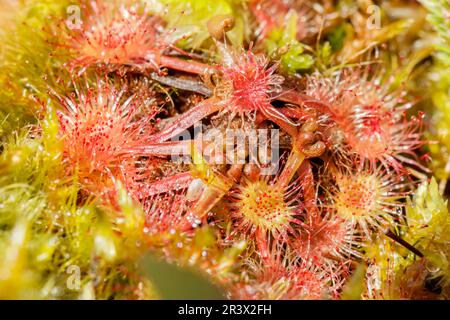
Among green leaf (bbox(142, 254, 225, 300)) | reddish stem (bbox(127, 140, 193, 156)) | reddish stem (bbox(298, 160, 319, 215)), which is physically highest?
reddish stem (bbox(127, 140, 193, 156))

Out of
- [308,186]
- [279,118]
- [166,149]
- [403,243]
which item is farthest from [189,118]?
[403,243]

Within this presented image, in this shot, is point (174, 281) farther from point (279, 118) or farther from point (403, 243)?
point (403, 243)

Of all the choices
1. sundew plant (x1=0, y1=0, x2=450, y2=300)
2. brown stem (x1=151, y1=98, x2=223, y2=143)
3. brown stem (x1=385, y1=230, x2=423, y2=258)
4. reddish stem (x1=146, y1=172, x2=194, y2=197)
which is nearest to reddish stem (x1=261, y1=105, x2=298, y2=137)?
sundew plant (x1=0, y1=0, x2=450, y2=300)

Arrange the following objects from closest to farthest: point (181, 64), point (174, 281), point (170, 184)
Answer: point (174, 281) → point (170, 184) → point (181, 64)

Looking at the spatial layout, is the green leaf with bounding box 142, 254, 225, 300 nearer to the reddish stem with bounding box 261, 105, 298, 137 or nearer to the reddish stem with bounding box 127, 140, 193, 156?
the reddish stem with bounding box 127, 140, 193, 156

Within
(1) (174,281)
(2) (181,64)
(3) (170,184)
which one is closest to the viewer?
(1) (174,281)

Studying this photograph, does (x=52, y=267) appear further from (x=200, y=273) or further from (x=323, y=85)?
(x=323, y=85)

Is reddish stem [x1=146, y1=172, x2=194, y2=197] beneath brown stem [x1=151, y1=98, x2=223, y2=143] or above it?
beneath

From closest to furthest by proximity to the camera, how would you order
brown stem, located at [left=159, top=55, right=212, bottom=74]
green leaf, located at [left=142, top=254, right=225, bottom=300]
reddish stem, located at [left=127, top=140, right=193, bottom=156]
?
1. green leaf, located at [left=142, top=254, right=225, bottom=300]
2. reddish stem, located at [left=127, top=140, right=193, bottom=156]
3. brown stem, located at [left=159, top=55, right=212, bottom=74]
